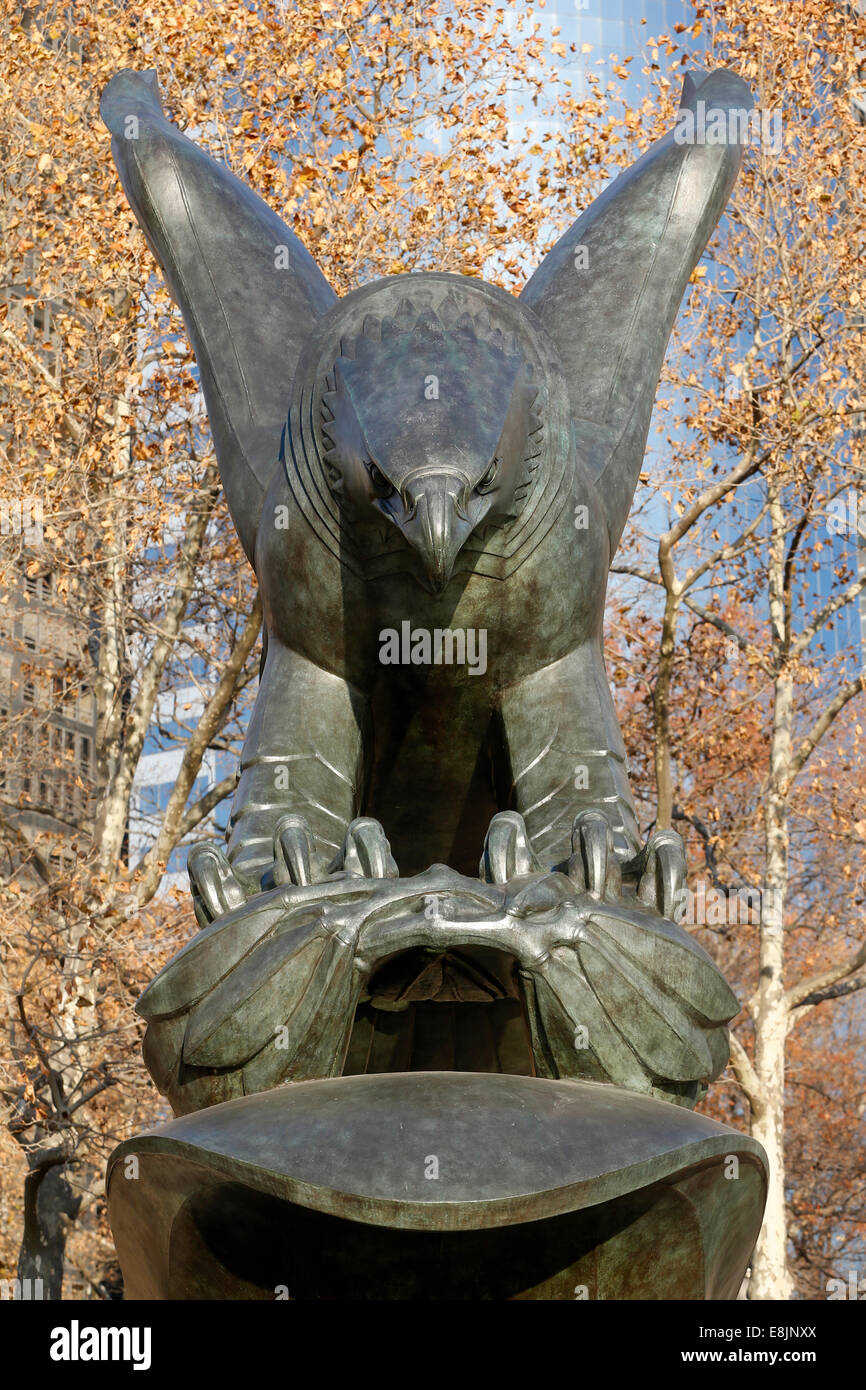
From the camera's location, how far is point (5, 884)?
10188 mm

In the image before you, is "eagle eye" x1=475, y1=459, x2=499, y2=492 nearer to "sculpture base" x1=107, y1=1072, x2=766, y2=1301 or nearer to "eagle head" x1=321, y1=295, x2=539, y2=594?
"eagle head" x1=321, y1=295, x2=539, y2=594

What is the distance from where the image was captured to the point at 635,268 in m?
3.90

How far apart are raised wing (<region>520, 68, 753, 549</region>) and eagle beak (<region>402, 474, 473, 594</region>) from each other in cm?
91

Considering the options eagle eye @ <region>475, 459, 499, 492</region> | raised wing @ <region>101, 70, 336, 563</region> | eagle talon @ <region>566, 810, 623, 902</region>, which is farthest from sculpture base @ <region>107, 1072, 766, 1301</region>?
raised wing @ <region>101, 70, 336, 563</region>

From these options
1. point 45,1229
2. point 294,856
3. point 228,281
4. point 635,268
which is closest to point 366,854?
point 294,856

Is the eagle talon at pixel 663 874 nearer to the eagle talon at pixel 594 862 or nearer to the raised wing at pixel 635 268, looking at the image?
the eagle talon at pixel 594 862

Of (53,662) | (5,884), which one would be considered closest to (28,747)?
(53,662)

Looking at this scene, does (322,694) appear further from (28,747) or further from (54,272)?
(28,747)

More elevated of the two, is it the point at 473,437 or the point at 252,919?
the point at 473,437

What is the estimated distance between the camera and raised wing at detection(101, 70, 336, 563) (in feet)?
12.2

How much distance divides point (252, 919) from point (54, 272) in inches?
372
